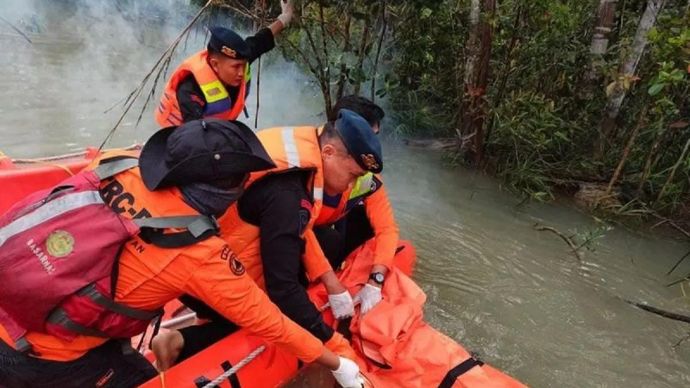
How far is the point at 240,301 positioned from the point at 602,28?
4920 millimetres

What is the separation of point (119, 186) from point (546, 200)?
184 inches

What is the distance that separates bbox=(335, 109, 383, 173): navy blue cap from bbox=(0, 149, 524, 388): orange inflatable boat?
71 centimetres

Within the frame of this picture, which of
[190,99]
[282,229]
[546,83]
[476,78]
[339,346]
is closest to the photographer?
[282,229]

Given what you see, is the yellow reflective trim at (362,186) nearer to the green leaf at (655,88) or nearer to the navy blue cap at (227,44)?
the navy blue cap at (227,44)

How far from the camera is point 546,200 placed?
539cm

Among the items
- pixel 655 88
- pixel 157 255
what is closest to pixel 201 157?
pixel 157 255

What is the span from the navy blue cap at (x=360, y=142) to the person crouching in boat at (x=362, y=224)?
0.36m

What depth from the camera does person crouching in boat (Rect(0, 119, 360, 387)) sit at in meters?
1.42

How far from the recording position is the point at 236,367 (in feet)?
6.18

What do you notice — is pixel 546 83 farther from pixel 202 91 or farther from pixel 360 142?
pixel 360 142

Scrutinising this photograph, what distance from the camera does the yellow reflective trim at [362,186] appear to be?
8.42 ft

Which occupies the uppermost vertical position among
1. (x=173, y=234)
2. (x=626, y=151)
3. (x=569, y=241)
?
(x=173, y=234)

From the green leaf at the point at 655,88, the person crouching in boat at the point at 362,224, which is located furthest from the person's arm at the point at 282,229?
the green leaf at the point at 655,88

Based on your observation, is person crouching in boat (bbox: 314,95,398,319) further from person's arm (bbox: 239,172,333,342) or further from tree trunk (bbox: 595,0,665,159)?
tree trunk (bbox: 595,0,665,159)
